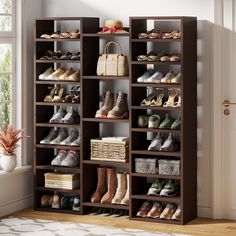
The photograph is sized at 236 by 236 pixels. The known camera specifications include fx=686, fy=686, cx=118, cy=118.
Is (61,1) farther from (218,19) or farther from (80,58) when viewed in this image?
(218,19)

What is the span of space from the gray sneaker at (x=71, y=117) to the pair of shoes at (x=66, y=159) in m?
0.31

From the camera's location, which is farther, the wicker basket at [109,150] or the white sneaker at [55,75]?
the white sneaker at [55,75]

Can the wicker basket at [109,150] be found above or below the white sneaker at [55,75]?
below

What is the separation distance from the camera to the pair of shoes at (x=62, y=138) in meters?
6.66

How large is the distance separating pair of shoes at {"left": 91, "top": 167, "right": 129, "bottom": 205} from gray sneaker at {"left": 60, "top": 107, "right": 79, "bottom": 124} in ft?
1.73

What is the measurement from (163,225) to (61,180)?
115 cm

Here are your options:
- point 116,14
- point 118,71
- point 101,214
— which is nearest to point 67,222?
point 101,214

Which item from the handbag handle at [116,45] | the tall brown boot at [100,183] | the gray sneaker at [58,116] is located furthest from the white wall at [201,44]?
the gray sneaker at [58,116]

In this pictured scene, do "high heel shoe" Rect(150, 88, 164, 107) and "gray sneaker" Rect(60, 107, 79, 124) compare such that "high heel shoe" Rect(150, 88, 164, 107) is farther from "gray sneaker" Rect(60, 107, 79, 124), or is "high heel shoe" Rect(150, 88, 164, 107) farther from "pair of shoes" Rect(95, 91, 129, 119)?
"gray sneaker" Rect(60, 107, 79, 124)

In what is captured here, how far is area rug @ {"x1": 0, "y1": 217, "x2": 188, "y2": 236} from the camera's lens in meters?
5.86

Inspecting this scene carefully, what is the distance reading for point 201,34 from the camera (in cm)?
634

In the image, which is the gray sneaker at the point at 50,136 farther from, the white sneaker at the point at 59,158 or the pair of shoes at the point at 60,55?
the pair of shoes at the point at 60,55

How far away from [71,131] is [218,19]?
1805mm

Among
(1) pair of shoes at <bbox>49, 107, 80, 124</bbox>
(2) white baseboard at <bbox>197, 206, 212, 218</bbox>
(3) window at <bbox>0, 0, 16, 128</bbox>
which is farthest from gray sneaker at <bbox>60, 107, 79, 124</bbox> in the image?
(2) white baseboard at <bbox>197, 206, 212, 218</bbox>
